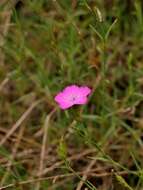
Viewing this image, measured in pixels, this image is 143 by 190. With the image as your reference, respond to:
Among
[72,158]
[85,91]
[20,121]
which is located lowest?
[72,158]

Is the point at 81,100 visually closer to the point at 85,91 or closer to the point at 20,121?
the point at 85,91

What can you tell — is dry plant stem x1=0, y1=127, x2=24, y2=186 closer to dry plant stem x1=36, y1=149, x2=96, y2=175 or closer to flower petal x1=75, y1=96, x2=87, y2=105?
dry plant stem x1=36, y1=149, x2=96, y2=175

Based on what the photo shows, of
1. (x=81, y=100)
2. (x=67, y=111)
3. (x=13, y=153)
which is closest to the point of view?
(x=81, y=100)

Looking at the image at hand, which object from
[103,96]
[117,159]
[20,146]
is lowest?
[117,159]

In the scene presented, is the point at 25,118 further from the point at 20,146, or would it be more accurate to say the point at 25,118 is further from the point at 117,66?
the point at 117,66

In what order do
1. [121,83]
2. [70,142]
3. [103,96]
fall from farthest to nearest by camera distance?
[121,83], [70,142], [103,96]

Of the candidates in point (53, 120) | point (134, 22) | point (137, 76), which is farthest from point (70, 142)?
point (134, 22)

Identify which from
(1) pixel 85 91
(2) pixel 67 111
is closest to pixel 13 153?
(2) pixel 67 111
